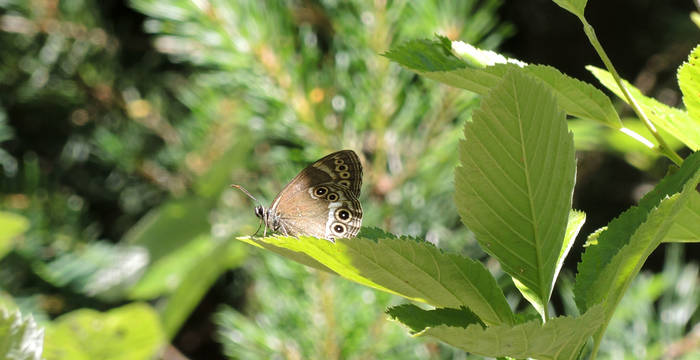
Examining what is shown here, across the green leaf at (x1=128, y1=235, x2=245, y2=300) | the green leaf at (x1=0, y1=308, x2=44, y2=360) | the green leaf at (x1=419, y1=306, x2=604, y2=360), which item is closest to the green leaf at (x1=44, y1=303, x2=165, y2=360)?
the green leaf at (x1=0, y1=308, x2=44, y2=360)

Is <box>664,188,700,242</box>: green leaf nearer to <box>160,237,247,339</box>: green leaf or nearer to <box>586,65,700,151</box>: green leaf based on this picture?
<box>586,65,700,151</box>: green leaf

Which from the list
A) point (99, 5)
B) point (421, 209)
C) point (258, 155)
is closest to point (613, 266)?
point (421, 209)

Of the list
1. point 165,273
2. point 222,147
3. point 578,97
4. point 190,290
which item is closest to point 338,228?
point 190,290

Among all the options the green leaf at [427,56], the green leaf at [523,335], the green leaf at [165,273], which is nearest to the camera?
the green leaf at [523,335]

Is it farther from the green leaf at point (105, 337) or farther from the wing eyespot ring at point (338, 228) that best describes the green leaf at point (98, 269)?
the green leaf at point (105, 337)

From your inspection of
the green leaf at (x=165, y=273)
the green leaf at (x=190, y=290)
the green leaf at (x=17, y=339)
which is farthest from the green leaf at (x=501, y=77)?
the green leaf at (x=165, y=273)

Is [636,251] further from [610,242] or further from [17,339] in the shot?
[17,339]

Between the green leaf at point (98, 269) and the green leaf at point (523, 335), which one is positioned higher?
the green leaf at point (523, 335)
